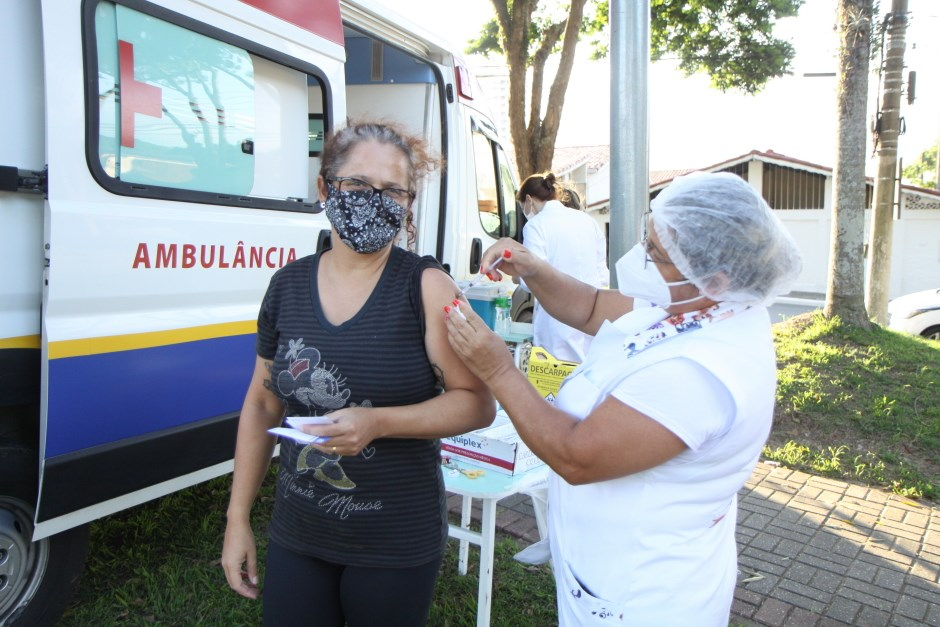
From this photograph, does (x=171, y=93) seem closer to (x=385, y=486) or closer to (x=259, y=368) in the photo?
(x=259, y=368)

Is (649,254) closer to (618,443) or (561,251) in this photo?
(618,443)

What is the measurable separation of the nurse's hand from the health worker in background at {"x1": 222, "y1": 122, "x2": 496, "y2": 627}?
7 centimetres

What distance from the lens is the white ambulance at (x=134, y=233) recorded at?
238cm

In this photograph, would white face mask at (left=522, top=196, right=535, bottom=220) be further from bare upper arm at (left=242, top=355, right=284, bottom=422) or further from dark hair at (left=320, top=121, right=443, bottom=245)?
bare upper arm at (left=242, top=355, right=284, bottom=422)

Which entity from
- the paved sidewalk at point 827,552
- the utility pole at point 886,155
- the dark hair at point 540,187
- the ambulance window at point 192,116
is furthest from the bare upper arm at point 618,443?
the utility pole at point 886,155

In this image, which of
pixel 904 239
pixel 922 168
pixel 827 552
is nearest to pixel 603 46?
pixel 827 552

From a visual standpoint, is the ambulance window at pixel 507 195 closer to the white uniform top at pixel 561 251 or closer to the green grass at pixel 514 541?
the white uniform top at pixel 561 251

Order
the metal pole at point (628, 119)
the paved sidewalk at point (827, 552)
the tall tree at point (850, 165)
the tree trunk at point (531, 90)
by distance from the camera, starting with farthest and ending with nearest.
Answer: the tree trunk at point (531, 90), the tall tree at point (850, 165), the metal pole at point (628, 119), the paved sidewalk at point (827, 552)

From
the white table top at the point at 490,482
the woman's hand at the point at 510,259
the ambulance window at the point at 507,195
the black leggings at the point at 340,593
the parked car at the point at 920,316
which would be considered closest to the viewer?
the black leggings at the point at 340,593

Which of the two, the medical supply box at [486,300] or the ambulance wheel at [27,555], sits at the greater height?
the medical supply box at [486,300]

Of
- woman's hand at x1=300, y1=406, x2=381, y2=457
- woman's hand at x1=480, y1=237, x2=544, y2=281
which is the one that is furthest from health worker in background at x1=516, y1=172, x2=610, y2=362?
woman's hand at x1=300, y1=406, x2=381, y2=457

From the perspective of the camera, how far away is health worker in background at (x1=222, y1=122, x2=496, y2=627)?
5.48 feet

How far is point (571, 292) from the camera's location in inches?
98.3

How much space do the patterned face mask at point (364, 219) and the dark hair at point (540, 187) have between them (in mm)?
3332
